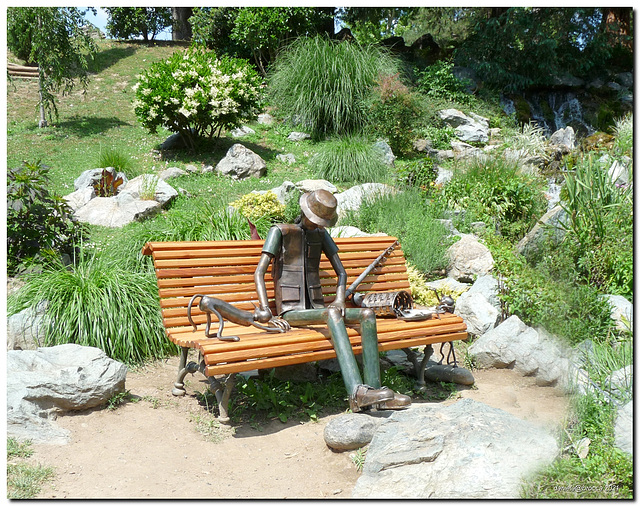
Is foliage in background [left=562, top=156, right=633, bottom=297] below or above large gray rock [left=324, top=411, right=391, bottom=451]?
above

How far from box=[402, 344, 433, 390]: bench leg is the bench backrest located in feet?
2.51

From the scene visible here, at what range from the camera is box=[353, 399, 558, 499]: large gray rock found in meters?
2.92

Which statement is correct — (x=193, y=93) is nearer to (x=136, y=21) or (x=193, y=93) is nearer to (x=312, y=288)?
(x=312, y=288)

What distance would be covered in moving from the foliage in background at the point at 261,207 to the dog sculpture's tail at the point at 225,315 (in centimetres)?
280

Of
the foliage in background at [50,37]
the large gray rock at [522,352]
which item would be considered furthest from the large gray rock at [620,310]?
the foliage in background at [50,37]

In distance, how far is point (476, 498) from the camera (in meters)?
2.86

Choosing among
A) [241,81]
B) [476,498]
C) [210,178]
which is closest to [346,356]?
[476,498]

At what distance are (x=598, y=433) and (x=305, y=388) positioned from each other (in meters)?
2.00

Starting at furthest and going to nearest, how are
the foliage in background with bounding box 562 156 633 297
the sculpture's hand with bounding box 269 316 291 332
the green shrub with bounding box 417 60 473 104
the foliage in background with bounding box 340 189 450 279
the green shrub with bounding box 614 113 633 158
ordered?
the green shrub with bounding box 417 60 473 104 < the green shrub with bounding box 614 113 633 158 < the foliage in background with bounding box 340 189 450 279 < the foliage in background with bounding box 562 156 633 297 < the sculpture's hand with bounding box 269 316 291 332

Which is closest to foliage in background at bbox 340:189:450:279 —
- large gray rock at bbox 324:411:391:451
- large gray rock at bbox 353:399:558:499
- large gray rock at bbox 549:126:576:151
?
large gray rock at bbox 324:411:391:451

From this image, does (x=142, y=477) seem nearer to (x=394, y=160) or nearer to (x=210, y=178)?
(x=210, y=178)

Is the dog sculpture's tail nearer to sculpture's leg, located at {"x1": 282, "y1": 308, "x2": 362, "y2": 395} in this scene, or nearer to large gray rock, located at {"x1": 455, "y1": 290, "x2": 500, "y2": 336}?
sculpture's leg, located at {"x1": 282, "y1": 308, "x2": 362, "y2": 395}

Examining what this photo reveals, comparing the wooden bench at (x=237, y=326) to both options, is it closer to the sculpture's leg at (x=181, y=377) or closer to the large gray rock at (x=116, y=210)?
the sculpture's leg at (x=181, y=377)

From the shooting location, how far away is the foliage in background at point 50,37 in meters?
11.9
